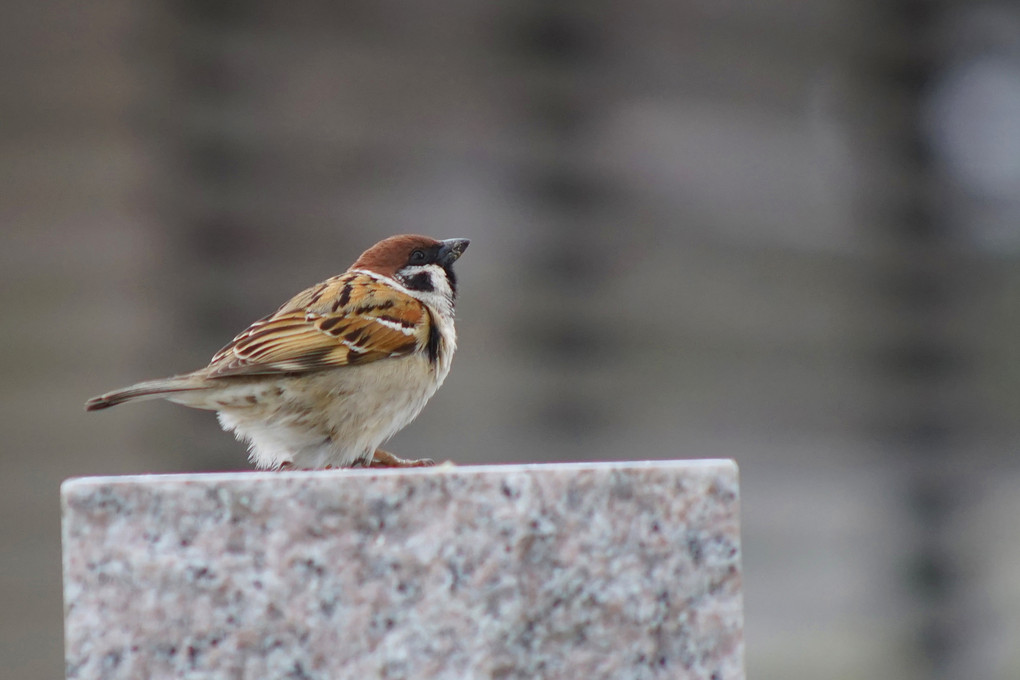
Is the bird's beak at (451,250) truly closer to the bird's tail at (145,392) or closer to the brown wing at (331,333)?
the brown wing at (331,333)

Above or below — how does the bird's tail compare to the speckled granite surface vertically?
above

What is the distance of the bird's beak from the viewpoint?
206 centimetres

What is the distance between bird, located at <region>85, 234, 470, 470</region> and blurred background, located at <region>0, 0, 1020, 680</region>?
1.16 m

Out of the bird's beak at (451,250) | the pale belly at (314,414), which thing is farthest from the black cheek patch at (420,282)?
the pale belly at (314,414)

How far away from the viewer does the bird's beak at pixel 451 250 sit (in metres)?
2.06

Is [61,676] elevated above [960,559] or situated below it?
below

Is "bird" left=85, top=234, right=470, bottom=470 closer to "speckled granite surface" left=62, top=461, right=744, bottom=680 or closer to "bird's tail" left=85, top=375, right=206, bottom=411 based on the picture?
"bird's tail" left=85, top=375, right=206, bottom=411

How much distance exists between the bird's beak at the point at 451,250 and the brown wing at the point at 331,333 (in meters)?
0.10

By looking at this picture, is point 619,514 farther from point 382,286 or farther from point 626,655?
point 382,286

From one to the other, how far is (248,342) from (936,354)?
11.3 feet

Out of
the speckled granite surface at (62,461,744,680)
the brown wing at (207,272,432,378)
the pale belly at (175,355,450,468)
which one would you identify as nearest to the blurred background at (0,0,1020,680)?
the brown wing at (207,272,432,378)

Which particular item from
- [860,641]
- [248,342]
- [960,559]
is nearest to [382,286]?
[248,342]

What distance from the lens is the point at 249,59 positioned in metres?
3.19

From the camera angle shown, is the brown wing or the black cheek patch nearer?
the brown wing
